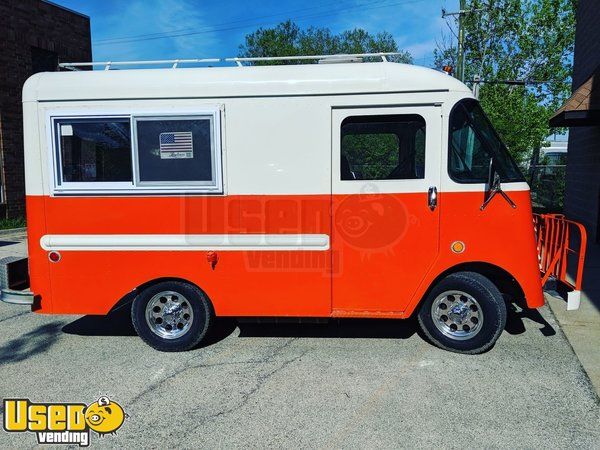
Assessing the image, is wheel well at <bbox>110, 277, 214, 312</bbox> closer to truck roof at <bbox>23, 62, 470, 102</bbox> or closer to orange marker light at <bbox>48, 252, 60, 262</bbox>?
orange marker light at <bbox>48, 252, 60, 262</bbox>

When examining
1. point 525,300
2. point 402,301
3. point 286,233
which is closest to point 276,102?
point 286,233

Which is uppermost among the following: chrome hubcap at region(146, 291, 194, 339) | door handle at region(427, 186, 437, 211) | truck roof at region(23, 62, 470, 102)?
truck roof at region(23, 62, 470, 102)

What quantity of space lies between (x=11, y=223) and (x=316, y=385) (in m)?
12.5

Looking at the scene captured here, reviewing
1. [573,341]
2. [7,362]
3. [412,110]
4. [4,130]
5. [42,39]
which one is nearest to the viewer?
[412,110]

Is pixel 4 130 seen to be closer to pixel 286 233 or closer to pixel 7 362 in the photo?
pixel 7 362

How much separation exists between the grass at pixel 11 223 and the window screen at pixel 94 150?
1034cm

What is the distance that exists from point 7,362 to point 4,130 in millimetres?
10758

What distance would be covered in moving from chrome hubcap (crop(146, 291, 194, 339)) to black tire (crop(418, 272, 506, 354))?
2334 mm

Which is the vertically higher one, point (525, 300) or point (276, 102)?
point (276, 102)

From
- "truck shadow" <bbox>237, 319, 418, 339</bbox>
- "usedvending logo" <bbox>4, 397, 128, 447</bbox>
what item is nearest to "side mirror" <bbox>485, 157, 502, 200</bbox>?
"truck shadow" <bbox>237, 319, 418, 339</bbox>

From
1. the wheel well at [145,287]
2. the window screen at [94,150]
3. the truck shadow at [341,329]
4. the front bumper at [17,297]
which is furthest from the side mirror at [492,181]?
the front bumper at [17,297]

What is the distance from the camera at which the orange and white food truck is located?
4.26 metres

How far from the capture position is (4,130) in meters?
13.0

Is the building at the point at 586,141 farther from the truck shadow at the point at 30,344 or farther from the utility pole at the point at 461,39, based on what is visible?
the truck shadow at the point at 30,344
